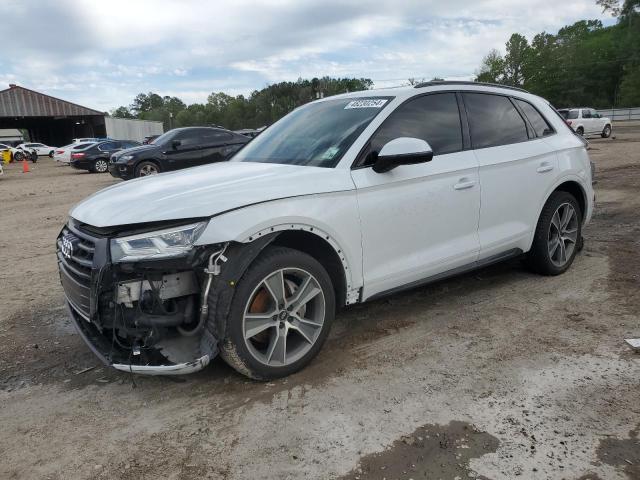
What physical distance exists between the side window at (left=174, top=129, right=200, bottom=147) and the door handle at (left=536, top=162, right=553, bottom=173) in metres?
10.3

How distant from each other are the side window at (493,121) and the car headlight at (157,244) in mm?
2493

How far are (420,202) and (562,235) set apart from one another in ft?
6.87

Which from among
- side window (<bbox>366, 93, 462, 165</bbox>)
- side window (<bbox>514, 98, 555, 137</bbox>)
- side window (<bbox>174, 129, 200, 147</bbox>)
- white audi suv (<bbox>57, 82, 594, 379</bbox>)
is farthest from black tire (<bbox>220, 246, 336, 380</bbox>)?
side window (<bbox>174, 129, 200, 147</bbox>)

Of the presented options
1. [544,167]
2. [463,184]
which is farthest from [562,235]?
[463,184]

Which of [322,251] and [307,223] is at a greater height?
[307,223]

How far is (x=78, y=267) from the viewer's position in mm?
2961

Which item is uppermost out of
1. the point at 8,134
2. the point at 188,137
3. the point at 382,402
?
the point at 8,134

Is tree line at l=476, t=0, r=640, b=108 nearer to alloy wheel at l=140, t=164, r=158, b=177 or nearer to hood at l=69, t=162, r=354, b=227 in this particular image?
alloy wheel at l=140, t=164, r=158, b=177

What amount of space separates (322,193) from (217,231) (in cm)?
74

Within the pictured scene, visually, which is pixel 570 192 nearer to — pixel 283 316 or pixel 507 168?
pixel 507 168

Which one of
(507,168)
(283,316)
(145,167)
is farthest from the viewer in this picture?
(145,167)

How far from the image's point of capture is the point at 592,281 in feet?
15.6

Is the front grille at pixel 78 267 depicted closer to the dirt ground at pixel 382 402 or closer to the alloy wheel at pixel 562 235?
the dirt ground at pixel 382 402

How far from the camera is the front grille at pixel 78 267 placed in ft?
9.38
